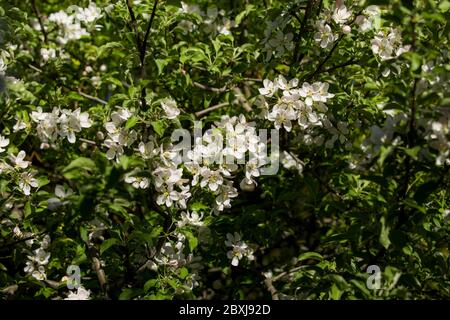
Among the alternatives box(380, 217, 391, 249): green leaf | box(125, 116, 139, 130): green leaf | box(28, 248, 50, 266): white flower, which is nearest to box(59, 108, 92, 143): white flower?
box(125, 116, 139, 130): green leaf

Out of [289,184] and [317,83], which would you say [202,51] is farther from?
[289,184]

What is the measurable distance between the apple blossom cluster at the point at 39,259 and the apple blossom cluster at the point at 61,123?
48 cm

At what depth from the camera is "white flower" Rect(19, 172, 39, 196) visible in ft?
8.38

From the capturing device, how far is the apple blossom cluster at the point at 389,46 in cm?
252

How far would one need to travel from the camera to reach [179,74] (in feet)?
9.78

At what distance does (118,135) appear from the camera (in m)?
2.44

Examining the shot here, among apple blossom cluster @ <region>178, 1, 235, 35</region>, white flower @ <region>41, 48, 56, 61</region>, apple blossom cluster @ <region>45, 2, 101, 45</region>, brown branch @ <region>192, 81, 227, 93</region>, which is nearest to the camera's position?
brown branch @ <region>192, 81, 227, 93</region>

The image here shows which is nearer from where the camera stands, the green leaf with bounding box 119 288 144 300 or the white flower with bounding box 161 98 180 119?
the green leaf with bounding box 119 288 144 300

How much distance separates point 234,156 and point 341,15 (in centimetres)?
81

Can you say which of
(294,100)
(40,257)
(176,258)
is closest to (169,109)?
(294,100)

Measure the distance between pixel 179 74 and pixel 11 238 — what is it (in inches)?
45.0

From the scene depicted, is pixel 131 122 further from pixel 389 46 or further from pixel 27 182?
pixel 389 46

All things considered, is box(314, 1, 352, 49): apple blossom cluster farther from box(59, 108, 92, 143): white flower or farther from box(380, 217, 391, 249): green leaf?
box(59, 108, 92, 143): white flower
